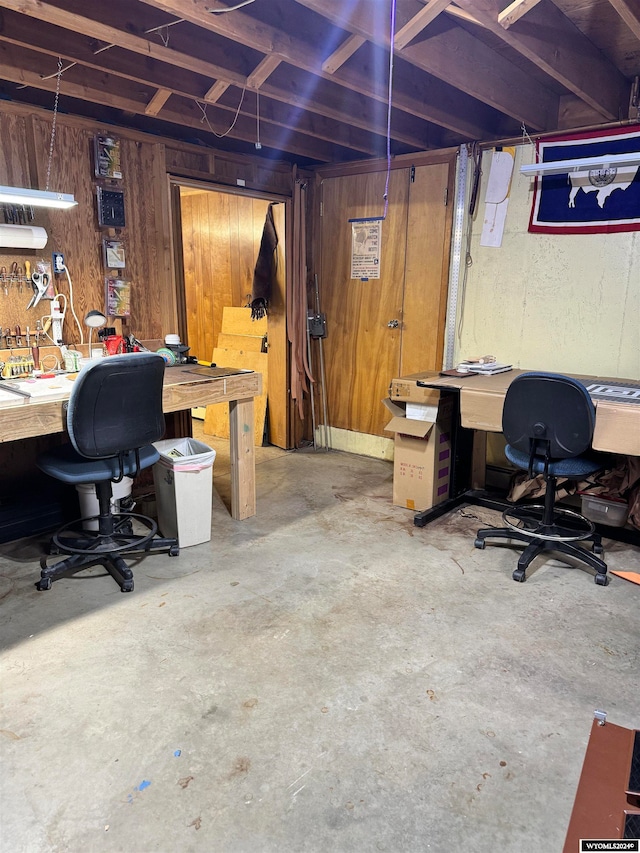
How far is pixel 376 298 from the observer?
459 centimetres

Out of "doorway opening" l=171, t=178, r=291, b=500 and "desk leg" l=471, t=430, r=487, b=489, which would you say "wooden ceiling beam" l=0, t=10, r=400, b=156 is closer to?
"doorway opening" l=171, t=178, r=291, b=500

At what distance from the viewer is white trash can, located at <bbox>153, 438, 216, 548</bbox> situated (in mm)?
3039

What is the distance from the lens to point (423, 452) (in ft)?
11.8

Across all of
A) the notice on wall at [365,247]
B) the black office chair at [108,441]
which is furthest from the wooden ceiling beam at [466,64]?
the black office chair at [108,441]

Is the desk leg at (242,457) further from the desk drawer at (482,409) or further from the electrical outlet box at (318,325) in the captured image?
the electrical outlet box at (318,325)

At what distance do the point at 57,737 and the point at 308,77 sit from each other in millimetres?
3282

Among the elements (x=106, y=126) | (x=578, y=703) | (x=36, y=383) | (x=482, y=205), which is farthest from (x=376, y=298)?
(x=578, y=703)

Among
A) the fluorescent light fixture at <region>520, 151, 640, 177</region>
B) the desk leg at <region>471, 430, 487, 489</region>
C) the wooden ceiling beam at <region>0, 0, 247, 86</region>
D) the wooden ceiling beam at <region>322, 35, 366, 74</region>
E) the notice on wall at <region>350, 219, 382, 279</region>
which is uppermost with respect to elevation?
the wooden ceiling beam at <region>322, 35, 366, 74</region>

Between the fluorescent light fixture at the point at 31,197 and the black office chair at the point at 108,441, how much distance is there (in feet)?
2.81

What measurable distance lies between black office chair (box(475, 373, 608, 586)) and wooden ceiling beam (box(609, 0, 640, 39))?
141 centimetres

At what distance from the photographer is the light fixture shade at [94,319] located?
336 centimetres

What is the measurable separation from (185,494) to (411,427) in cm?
144

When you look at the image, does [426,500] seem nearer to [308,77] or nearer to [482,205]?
[482,205]

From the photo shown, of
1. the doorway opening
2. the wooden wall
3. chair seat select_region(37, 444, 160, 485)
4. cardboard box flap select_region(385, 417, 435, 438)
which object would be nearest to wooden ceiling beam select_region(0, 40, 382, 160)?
the doorway opening
